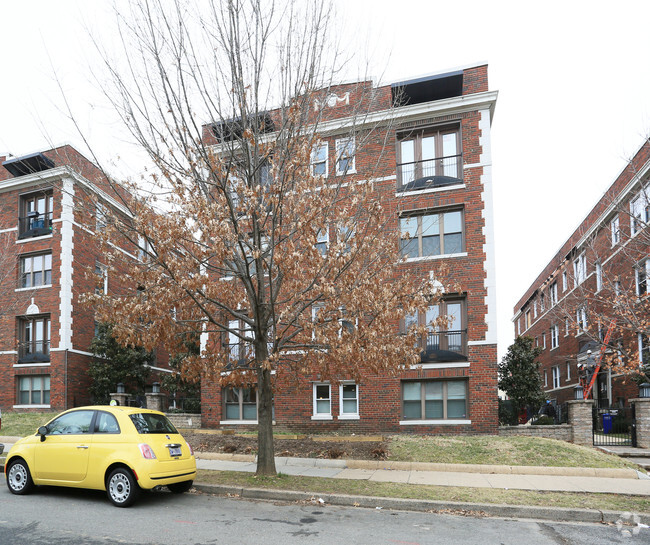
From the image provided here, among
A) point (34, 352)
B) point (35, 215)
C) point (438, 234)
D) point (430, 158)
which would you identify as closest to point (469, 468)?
point (438, 234)

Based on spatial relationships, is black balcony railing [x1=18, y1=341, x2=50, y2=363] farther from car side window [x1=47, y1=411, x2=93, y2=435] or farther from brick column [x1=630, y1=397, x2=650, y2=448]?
brick column [x1=630, y1=397, x2=650, y2=448]

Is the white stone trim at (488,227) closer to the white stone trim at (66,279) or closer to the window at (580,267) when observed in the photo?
the window at (580,267)

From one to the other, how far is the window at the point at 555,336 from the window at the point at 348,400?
22.1 metres

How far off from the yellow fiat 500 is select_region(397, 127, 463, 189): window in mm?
13062

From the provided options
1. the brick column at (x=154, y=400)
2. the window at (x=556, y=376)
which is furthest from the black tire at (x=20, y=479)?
the window at (x=556, y=376)

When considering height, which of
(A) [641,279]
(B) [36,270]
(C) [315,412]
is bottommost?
(C) [315,412]

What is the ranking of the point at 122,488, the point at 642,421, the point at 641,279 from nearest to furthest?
the point at 122,488 → the point at 642,421 → the point at 641,279

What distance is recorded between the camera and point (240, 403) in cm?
1997

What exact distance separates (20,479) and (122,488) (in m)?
2.25

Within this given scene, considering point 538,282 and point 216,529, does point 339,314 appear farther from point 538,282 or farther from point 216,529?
point 538,282

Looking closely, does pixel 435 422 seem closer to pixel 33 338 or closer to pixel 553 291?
pixel 33 338

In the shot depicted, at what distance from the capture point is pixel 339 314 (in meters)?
9.98

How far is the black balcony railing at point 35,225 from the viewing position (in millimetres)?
25188

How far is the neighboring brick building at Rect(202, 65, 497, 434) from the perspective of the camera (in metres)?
17.6
